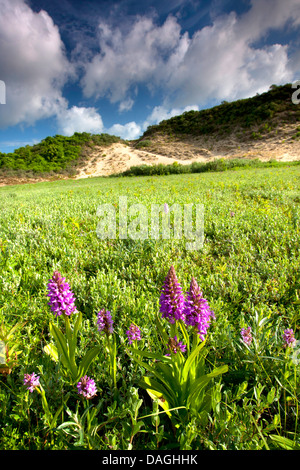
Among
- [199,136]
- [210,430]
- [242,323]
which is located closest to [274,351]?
[242,323]

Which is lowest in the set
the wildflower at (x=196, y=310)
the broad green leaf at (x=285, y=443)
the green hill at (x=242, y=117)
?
the broad green leaf at (x=285, y=443)

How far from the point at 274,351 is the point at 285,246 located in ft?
8.49

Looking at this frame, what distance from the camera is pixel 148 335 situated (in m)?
2.13

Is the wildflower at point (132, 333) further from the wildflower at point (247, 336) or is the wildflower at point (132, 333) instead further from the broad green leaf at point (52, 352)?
the wildflower at point (247, 336)

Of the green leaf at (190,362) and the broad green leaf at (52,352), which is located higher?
the green leaf at (190,362)

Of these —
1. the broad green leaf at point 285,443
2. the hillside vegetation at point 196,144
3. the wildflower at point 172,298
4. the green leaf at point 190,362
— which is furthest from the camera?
the hillside vegetation at point 196,144

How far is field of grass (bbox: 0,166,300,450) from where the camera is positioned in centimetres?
141

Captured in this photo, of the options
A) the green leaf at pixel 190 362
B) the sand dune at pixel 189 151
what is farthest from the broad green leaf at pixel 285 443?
the sand dune at pixel 189 151

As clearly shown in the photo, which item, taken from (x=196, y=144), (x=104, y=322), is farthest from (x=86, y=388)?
(x=196, y=144)

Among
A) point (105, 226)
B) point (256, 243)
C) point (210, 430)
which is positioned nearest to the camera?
point (210, 430)

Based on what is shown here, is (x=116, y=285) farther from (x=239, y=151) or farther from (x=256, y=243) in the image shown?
(x=239, y=151)

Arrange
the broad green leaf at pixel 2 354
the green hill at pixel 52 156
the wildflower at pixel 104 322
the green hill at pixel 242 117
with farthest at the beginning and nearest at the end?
the green hill at pixel 242 117 < the green hill at pixel 52 156 < the broad green leaf at pixel 2 354 < the wildflower at pixel 104 322

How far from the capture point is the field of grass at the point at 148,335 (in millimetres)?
1410
